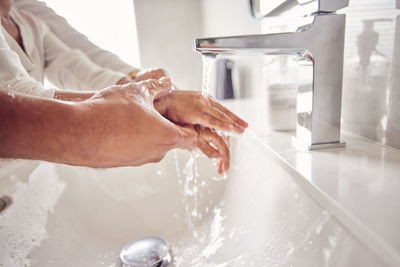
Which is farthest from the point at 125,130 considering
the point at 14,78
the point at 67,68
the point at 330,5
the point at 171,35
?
the point at 171,35

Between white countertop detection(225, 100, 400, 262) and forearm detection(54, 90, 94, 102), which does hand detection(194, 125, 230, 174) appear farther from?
forearm detection(54, 90, 94, 102)

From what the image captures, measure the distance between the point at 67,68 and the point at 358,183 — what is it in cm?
69

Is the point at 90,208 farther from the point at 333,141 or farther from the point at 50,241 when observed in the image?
the point at 333,141

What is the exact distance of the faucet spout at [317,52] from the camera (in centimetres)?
33

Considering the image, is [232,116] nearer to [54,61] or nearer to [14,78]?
[14,78]

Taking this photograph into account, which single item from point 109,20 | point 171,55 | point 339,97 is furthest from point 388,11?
point 171,55

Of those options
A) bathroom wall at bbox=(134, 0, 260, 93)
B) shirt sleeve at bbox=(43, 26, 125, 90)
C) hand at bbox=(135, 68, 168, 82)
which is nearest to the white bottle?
hand at bbox=(135, 68, 168, 82)

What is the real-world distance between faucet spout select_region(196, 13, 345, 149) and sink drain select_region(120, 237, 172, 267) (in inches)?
10.2

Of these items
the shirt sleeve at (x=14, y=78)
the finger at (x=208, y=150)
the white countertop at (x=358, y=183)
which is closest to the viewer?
the white countertop at (x=358, y=183)

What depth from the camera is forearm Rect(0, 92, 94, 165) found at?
0.25 m

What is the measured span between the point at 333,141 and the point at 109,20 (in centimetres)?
86

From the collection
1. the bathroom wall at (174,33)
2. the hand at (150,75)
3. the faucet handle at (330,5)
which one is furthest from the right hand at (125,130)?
the bathroom wall at (174,33)

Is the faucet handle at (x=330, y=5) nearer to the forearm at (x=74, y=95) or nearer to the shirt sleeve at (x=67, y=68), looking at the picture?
the forearm at (x=74, y=95)

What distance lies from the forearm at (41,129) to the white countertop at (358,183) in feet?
0.78
